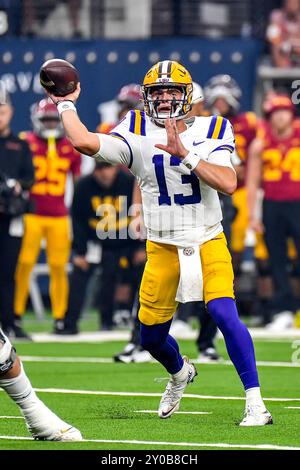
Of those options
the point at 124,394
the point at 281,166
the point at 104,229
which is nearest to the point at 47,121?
the point at 104,229

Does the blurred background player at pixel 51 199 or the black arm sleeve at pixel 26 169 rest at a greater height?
the black arm sleeve at pixel 26 169

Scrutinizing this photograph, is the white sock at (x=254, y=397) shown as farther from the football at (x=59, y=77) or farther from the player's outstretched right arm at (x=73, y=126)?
the football at (x=59, y=77)

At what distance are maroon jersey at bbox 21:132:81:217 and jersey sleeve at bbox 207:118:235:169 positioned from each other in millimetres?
6450

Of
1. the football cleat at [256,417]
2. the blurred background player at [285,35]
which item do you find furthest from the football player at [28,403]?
the blurred background player at [285,35]

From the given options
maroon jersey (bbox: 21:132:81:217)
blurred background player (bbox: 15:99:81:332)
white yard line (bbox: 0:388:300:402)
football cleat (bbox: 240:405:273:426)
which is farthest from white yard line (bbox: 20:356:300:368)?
football cleat (bbox: 240:405:273:426)

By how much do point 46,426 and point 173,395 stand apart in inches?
57.2

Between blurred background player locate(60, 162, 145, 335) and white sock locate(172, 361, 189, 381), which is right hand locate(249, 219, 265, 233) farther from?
white sock locate(172, 361, 189, 381)

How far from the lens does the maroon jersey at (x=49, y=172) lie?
13.5 metres

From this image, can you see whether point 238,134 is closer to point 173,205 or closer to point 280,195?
point 280,195

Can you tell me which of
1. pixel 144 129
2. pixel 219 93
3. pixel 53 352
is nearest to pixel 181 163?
pixel 144 129

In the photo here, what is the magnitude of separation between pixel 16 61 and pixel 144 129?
9082 millimetres

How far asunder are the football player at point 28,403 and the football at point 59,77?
4.58 ft

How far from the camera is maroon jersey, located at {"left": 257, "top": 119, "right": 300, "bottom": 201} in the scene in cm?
1351

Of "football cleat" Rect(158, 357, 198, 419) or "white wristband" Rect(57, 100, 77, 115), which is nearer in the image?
"white wristband" Rect(57, 100, 77, 115)
